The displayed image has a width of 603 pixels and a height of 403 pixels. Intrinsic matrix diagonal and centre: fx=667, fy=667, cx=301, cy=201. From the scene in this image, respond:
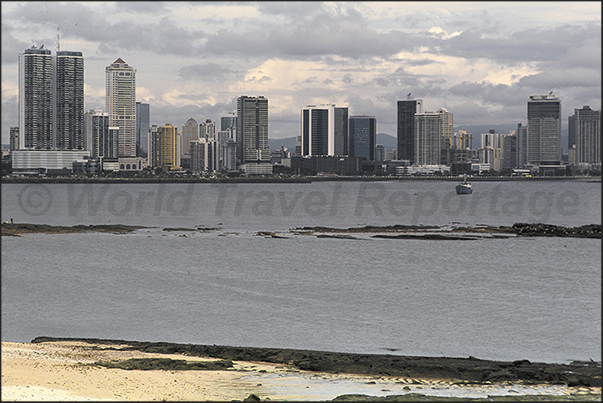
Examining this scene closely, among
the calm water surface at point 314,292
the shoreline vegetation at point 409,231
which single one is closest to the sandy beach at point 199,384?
the calm water surface at point 314,292

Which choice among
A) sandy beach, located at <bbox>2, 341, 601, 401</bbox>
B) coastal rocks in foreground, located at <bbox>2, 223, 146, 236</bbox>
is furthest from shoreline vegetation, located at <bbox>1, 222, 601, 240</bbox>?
sandy beach, located at <bbox>2, 341, 601, 401</bbox>

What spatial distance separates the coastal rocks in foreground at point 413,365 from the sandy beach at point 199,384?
1.46 ft

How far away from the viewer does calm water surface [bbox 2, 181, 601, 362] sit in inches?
847

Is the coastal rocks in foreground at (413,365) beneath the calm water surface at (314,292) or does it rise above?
above

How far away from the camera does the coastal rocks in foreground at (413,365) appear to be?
15953 millimetres

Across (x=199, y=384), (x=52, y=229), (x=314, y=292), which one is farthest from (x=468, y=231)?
(x=199, y=384)

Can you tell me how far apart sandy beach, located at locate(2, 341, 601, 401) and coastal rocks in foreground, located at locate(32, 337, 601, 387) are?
446 millimetres

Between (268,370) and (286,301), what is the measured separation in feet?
37.2

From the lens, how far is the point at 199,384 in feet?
48.7

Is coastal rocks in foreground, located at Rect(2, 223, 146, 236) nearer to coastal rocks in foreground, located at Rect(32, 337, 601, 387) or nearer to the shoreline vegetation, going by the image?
the shoreline vegetation

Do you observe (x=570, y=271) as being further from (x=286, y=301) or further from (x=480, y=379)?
(x=480, y=379)

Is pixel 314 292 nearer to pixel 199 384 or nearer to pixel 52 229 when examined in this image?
pixel 199 384

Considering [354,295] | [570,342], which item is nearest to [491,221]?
[354,295]

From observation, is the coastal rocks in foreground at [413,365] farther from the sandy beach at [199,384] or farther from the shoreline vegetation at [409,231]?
the shoreline vegetation at [409,231]
